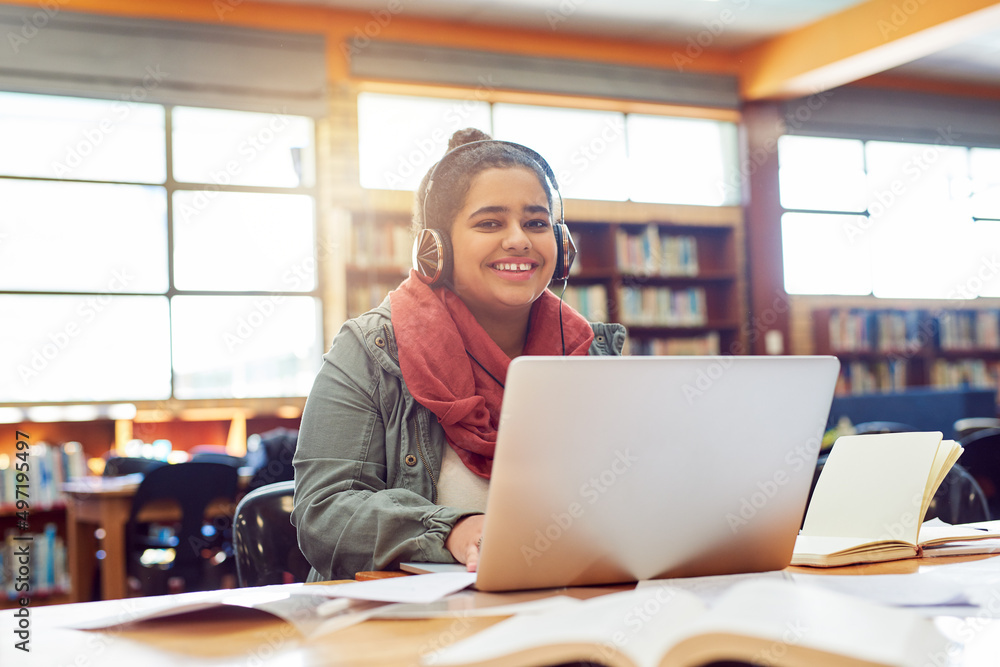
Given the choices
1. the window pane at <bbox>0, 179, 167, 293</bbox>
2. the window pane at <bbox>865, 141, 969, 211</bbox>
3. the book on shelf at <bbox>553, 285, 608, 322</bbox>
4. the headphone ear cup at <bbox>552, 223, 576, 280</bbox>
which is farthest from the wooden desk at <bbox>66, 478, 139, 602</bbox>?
the window pane at <bbox>865, 141, 969, 211</bbox>

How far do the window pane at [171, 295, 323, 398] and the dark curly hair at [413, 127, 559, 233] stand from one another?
13.0ft

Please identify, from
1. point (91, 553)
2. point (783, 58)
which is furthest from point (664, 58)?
point (91, 553)

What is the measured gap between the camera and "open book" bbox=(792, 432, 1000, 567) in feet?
3.17

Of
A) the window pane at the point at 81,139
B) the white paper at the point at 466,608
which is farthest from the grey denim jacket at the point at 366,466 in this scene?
the window pane at the point at 81,139

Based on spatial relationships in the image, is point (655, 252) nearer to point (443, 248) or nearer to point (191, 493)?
point (191, 493)

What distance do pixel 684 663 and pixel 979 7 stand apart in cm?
560

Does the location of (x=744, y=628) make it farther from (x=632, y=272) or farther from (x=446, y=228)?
(x=632, y=272)

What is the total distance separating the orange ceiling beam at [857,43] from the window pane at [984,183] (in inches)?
87.3

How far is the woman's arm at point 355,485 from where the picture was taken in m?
1.00

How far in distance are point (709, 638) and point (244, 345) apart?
5.19 metres

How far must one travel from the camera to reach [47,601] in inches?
174

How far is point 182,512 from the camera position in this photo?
3475 millimetres

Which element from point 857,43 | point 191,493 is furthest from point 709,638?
point 857,43

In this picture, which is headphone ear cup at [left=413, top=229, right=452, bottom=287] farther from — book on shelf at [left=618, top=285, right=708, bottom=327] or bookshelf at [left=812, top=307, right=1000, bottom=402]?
bookshelf at [left=812, top=307, right=1000, bottom=402]
